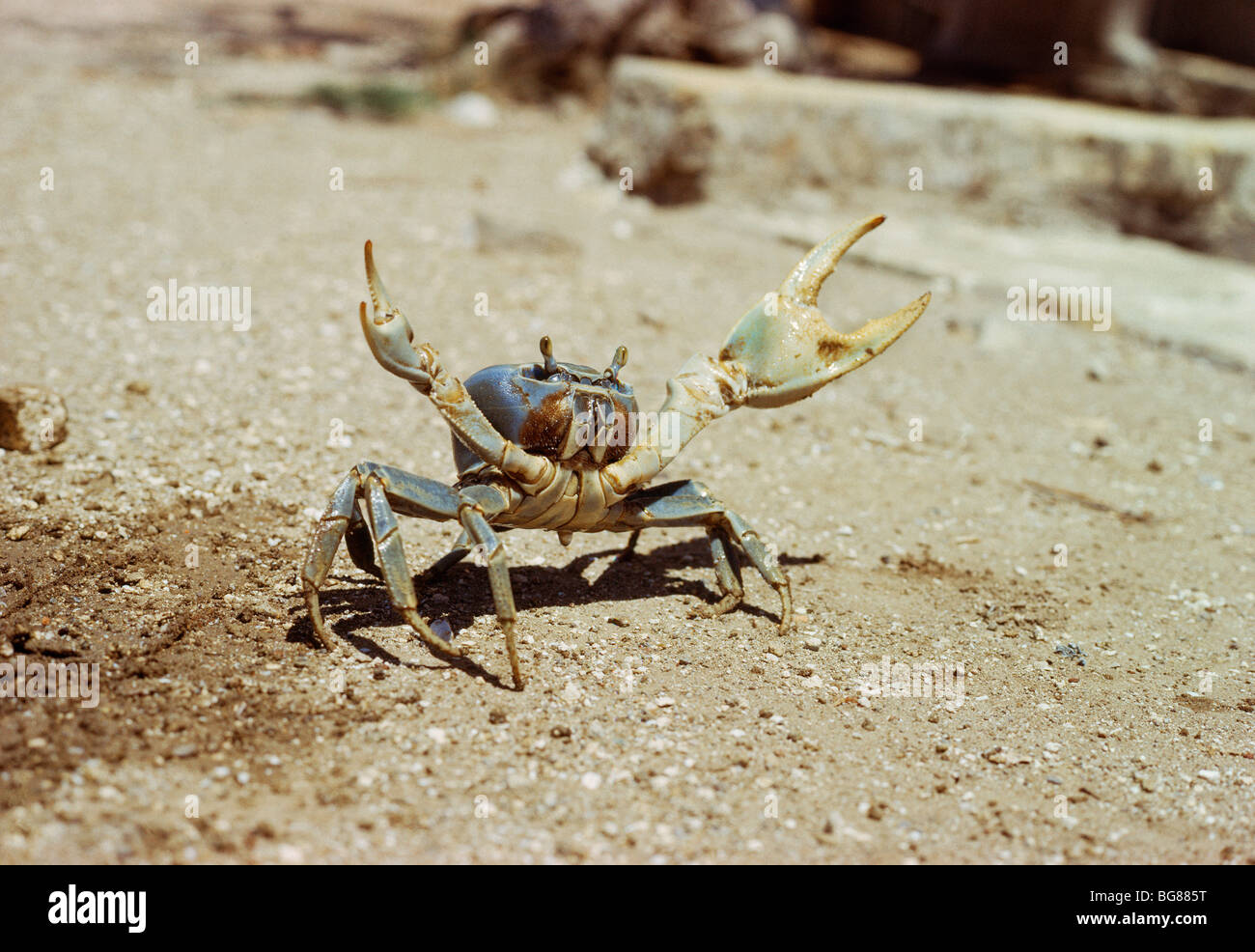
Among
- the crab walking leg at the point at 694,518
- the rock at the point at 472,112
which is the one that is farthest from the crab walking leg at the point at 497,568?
the rock at the point at 472,112

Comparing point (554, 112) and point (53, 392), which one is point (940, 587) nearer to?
point (53, 392)

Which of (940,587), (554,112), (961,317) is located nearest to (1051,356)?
(961,317)

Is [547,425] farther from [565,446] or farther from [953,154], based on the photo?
[953,154]

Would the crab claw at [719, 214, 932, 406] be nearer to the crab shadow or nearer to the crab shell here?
the crab shell

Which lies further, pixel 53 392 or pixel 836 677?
pixel 53 392

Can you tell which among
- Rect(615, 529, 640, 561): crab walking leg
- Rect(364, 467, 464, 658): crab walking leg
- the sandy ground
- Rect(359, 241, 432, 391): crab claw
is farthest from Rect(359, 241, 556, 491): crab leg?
Rect(615, 529, 640, 561): crab walking leg
